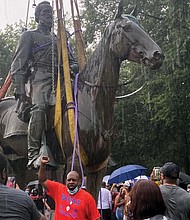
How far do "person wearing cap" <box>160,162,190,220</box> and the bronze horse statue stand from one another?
2.47 m

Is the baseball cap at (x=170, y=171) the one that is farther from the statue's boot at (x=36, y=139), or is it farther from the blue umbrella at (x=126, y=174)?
the blue umbrella at (x=126, y=174)

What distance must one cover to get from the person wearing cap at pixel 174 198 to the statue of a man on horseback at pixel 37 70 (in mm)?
2995

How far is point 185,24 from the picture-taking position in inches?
873

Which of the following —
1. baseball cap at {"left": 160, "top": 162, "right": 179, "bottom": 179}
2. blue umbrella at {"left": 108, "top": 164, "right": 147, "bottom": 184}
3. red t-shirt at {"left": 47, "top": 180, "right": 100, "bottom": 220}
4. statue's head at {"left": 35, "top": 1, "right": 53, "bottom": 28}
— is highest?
statue's head at {"left": 35, "top": 1, "right": 53, "bottom": 28}

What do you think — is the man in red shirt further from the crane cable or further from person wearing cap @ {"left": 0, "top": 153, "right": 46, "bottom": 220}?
the crane cable

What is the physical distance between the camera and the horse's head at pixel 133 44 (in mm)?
7262

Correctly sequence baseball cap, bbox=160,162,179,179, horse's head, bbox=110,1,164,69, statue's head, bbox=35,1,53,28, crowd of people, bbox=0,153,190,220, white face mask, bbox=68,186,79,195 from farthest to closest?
statue's head, bbox=35,1,53,28
horse's head, bbox=110,1,164,69
white face mask, bbox=68,186,79,195
baseball cap, bbox=160,162,179,179
crowd of people, bbox=0,153,190,220

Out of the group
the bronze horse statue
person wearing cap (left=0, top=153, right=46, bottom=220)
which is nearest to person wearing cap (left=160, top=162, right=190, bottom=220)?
person wearing cap (left=0, top=153, right=46, bottom=220)

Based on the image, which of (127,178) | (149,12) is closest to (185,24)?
(149,12)

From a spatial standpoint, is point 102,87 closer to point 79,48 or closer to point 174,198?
point 79,48

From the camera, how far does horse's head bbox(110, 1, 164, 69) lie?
7.26 m

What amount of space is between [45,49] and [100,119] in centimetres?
157

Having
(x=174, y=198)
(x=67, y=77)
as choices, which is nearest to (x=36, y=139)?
(x=67, y=77)

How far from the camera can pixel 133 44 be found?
741 centimetres
